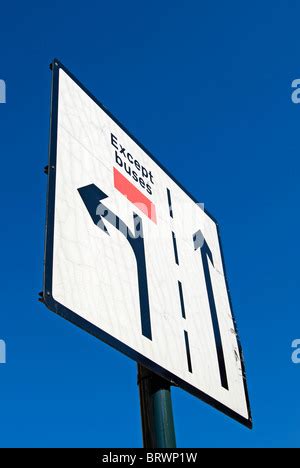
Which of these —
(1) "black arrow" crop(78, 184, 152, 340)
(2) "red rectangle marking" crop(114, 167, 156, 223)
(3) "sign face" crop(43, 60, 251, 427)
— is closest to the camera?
(3) "sign face" crop(43, 60, 251, 427)

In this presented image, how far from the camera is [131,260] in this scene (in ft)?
9.75

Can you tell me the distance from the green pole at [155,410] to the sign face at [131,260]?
8cm

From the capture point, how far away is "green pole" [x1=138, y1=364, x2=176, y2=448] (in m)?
2.60

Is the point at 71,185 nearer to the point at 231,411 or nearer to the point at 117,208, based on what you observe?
the point at 117,208

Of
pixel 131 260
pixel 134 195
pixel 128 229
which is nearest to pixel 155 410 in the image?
pixel 131 260

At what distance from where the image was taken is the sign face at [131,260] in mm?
2510

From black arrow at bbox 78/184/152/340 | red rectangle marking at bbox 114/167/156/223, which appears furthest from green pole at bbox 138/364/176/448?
red rectangle marking at bbox 114/167/156/223

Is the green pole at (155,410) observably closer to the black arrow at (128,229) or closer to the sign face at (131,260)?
the sign face at (131,260)

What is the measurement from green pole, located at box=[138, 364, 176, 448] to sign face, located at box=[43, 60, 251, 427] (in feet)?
0.27

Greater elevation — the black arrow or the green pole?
Result: the black arrow

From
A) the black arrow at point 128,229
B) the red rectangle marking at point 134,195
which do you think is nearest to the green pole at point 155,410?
the black arrow at point 128,229

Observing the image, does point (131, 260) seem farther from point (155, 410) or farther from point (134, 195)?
point (155, 410)

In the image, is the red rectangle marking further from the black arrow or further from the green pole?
the green pole

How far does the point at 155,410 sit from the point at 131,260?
73 cm
